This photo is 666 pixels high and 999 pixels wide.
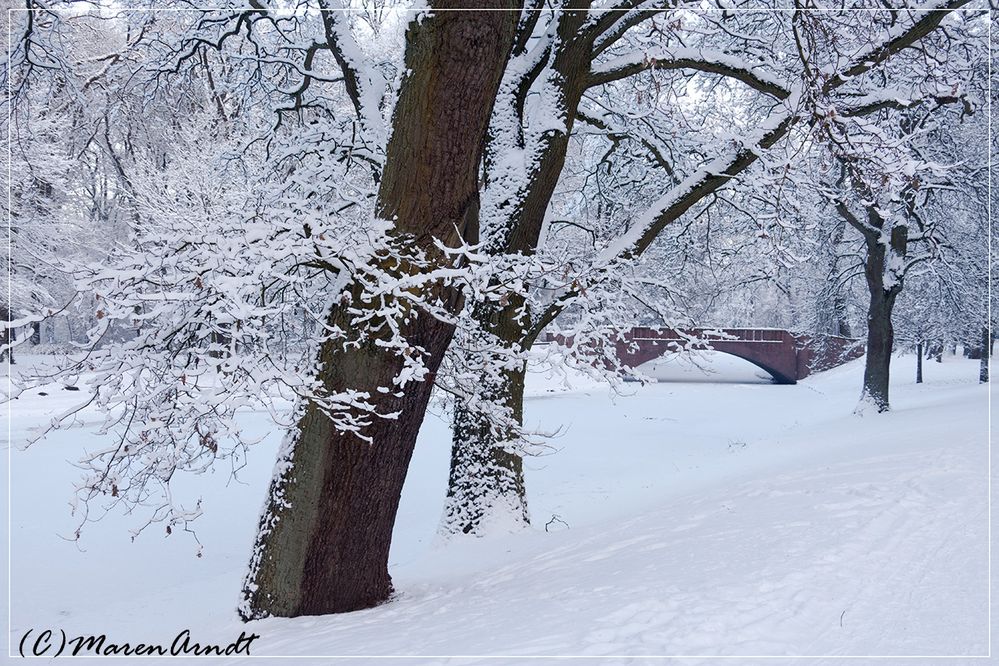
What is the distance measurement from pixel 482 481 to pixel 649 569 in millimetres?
2977

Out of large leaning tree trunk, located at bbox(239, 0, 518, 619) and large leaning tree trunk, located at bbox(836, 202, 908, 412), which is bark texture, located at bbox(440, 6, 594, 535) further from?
large leaning tree trunk, located at bbox(836, 202, 908, 412)

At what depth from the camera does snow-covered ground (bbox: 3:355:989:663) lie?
10.6 feet

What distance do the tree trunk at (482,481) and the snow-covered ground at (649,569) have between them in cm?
23

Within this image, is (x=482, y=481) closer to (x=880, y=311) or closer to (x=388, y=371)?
(x=388, y=371)

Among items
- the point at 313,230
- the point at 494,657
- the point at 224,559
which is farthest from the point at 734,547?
the point at 224,559

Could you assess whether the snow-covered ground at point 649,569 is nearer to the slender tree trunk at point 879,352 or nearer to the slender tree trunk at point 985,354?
the slender tree trunk at point 879,352

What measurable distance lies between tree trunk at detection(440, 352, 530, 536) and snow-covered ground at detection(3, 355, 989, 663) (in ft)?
0.76

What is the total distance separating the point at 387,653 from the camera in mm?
3479

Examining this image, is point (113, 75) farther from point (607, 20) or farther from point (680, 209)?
point (680, 209)

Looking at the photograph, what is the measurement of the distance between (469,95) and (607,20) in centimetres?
278

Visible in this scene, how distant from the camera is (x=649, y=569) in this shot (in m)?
4.29

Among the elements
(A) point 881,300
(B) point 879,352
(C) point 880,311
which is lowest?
(B) point 879,352

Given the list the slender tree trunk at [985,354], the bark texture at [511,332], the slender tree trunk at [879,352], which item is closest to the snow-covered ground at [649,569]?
the bark texture at [511,332]

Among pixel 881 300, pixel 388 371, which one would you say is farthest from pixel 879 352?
pixel 388 371
